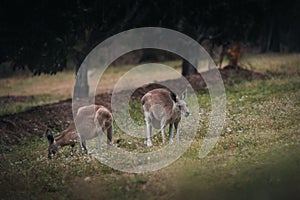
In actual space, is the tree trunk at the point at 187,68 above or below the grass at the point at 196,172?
above

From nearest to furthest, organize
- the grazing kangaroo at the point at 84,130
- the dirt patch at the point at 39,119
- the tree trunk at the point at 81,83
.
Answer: the grazing kangaroo at the point at 84,130
the dirt patch at the point at 39,119
the tree trunk at the point at 81,83

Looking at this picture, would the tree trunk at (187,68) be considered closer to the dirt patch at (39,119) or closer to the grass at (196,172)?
the dirt patch at (39,119)

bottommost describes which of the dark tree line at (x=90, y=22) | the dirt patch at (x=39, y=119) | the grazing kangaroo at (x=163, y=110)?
the dirt patch at (x=39, y=119)

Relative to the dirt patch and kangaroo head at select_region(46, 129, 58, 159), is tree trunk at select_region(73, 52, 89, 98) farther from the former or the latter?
kangaroo head at select_region(46, 129, 58, 159)

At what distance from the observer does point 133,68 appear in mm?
46375

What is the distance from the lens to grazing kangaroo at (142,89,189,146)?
1784 centimetres

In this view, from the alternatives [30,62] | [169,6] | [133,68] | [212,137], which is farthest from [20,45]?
[133,68]

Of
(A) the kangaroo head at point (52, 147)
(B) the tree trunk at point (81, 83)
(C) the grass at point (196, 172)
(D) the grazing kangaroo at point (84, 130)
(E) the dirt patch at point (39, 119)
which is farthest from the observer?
(B) the tree trunk at point (81, 83)

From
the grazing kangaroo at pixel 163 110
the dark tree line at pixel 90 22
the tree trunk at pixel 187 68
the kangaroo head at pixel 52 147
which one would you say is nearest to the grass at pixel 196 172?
the kangaroo head at pixel 52 147

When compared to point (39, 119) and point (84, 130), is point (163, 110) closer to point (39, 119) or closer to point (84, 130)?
point (84, 130)

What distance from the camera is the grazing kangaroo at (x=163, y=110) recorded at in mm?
17844

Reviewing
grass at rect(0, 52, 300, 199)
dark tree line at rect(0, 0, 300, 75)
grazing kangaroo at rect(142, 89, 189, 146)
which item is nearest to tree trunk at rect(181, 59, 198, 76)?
dark tree line at rect(0, 0, 300, 75)

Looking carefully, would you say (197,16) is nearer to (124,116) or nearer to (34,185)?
(124,116)

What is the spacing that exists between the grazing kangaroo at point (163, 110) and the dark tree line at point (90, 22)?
689 centimetres
